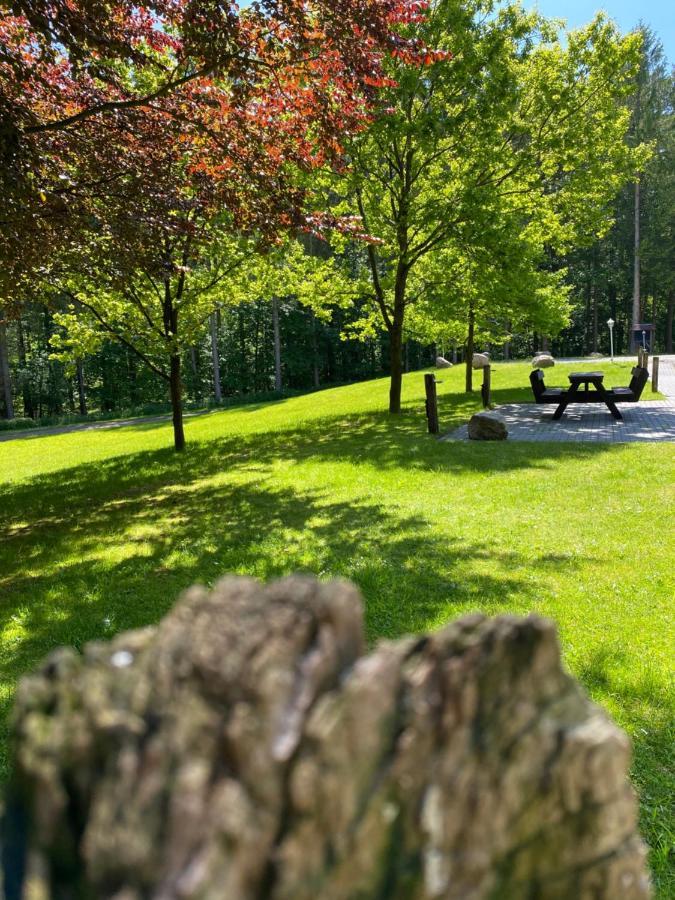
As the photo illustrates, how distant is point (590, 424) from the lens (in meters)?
14.0

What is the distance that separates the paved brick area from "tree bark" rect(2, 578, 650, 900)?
11699mm

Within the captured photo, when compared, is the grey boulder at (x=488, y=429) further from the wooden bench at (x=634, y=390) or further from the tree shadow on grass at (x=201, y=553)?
the wooden bench at (x=634, y=390)

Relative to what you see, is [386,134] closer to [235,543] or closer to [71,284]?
[71,284]

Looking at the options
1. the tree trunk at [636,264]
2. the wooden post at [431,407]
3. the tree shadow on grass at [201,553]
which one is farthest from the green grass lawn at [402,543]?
the tree trunk at [636,264]

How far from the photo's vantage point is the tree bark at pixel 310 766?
0.68 metres

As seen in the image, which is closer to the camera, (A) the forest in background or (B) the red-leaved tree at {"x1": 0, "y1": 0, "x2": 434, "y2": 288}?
(B) the red-leaved tree at {"x1": 0, "y1": 0, "x2": 434, "y2": 288}

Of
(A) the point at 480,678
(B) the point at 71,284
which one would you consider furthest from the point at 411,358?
(A) the point at 480,678

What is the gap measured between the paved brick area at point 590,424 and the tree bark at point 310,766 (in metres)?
11.7

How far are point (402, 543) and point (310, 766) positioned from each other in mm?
5742

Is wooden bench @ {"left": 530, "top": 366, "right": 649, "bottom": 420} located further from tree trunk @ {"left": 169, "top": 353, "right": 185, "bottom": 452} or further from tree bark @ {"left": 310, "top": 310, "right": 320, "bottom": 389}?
tree bark @ {"left": 310, "top": 310, "right": 320, "bottom": 389}

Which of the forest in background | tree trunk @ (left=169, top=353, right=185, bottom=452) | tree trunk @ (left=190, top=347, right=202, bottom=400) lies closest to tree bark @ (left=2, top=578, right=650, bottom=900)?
tree trunk @ (left=169, top=353, right=185, bottom=452)

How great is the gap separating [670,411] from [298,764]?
16912mm

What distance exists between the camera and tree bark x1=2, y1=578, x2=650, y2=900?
68cm

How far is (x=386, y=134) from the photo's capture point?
537 inches
